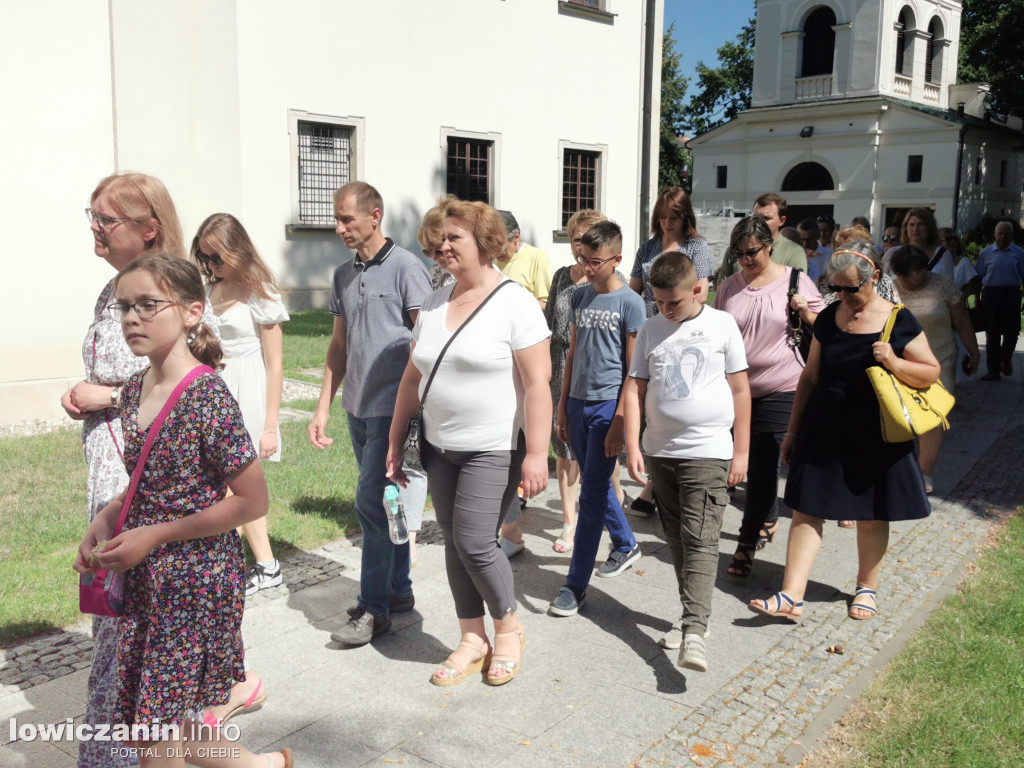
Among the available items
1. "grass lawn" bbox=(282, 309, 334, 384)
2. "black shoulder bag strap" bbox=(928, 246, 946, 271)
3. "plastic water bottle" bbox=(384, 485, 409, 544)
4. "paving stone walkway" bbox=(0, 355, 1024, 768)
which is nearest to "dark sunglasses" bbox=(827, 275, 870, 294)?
"paving stone walkway" bbox=(0, 355, 1024, 768)

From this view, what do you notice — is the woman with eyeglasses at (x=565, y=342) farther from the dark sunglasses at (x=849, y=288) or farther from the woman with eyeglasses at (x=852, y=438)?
the dark sunglasses at (x=849, y=288)

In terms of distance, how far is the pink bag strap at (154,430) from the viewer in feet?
8.48

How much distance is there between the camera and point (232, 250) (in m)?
4.27

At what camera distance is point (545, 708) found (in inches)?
150

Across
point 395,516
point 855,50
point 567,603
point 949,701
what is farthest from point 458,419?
point 855,50

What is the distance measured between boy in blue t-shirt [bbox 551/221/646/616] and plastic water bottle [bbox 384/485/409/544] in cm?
105

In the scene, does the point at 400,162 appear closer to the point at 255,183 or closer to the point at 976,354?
the point at 255,183

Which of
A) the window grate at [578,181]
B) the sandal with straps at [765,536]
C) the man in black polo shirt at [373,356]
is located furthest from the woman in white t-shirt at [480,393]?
the window grate at [578,181]

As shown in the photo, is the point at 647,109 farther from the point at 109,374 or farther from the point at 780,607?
the point at 109,374

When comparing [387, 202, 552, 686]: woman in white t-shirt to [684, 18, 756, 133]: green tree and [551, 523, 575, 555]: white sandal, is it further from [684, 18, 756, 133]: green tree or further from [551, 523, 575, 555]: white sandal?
[684, 18, 756, 133]: green tree

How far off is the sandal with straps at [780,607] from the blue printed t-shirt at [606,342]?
1.23m

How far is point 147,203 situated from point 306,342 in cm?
1118

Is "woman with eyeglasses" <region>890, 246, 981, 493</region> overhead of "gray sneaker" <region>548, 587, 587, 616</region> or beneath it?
overhead

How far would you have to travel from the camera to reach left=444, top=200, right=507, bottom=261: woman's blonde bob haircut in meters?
3.76
